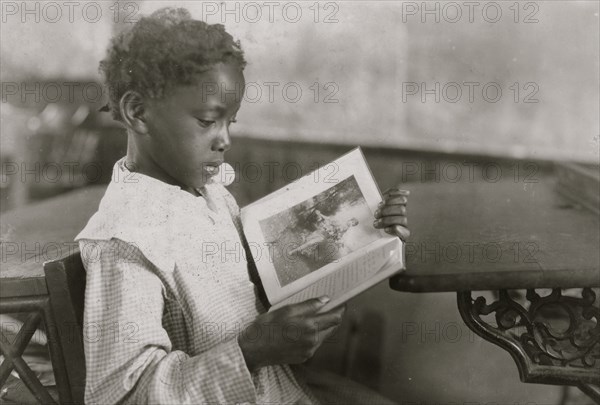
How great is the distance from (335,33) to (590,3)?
1.25m

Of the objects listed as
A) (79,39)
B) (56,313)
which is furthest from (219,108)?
(79,39)

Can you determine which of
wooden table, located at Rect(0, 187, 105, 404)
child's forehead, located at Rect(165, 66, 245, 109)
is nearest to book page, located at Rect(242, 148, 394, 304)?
child's forehead, located at Rect(165, 66, 245, 109)

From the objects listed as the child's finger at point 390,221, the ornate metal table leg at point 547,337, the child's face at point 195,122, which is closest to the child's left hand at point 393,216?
the child's finger at point 390,221

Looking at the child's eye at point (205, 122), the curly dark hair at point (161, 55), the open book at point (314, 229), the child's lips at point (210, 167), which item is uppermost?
the curly dark hair at point (161, 55)

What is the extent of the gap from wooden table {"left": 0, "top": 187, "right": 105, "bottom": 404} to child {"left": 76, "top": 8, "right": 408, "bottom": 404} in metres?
0.10

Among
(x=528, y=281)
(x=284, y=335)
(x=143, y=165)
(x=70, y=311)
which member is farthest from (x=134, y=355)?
(x=528, y=281)

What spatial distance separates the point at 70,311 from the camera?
976mm

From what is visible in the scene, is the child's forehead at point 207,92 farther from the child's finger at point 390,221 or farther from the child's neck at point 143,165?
the child's finger at point 390,221

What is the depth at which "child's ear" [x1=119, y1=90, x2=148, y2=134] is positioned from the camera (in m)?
1.11

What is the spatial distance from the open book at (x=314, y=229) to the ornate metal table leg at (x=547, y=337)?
0.23m

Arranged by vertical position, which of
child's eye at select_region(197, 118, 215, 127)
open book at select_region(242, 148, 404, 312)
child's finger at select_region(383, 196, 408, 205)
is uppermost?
child's eye at select_region(197, 118, 215, 127)

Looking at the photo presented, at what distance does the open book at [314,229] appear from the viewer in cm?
112

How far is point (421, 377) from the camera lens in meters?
1.59

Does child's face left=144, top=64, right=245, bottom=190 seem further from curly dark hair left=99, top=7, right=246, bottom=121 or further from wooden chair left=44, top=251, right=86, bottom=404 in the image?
wooden chair left=44, top=251, right=86, bottom=404
